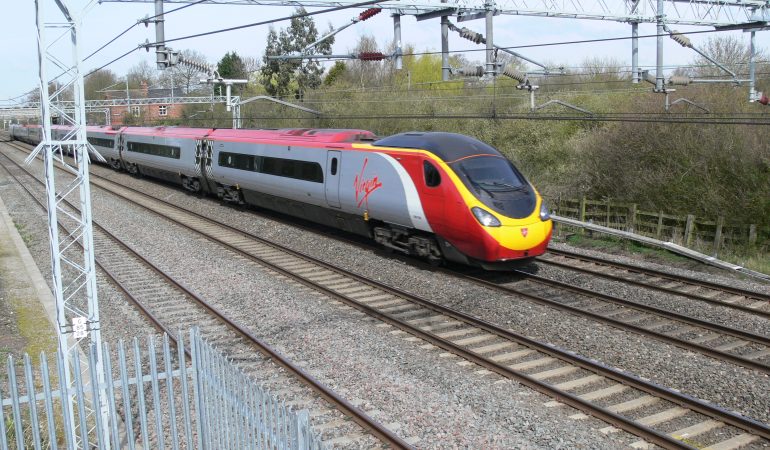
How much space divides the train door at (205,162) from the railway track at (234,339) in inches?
280

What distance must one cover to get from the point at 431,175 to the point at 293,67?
1729 inches

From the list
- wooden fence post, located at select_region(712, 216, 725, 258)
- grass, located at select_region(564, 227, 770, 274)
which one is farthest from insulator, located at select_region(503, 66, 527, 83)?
wooden fence post, located at select_region(712, 216, 725, 258)

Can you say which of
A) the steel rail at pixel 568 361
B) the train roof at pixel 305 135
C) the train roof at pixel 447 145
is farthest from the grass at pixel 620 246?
the steel rail at pixel 568 361

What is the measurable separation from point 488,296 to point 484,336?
82.0 inches

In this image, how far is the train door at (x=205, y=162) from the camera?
2341 cm

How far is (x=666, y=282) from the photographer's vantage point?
1293 cm

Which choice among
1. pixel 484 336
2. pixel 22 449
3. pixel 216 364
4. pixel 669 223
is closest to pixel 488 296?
pixel 484 336

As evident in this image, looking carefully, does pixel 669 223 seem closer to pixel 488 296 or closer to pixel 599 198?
pixel 599 198

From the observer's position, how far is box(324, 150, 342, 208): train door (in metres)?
15.9

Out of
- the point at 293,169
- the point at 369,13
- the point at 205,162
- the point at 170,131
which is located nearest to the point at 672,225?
the point at 293,169

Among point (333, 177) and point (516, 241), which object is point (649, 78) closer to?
point (516, 241)

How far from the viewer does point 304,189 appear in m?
17.3

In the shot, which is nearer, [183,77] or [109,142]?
[109,142]

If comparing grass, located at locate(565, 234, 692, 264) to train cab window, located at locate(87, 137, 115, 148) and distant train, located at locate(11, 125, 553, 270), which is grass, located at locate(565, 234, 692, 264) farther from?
train cab window, located at locate(87, 137, 115, 148)
